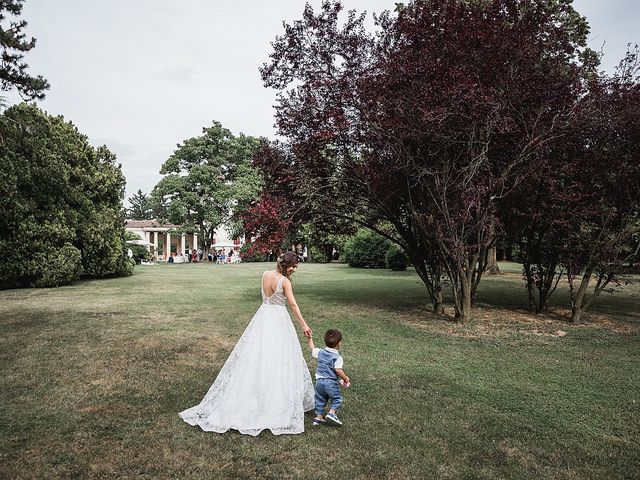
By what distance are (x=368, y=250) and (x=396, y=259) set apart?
3.51 metres

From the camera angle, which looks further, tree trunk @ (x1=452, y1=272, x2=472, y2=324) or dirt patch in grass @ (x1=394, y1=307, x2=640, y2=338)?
tree trunk @ (x1=452, y1=272, x2=472, y2=324)

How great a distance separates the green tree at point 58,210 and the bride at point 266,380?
1014 cm

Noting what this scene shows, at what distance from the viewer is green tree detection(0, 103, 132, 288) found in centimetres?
1574

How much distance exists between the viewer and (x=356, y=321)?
1086 cm

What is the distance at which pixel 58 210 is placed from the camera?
60.3 feet

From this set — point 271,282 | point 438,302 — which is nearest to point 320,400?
point 271,282

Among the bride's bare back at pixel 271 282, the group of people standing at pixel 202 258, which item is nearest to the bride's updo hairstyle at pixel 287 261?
the bride's bare back at pixel 271 282

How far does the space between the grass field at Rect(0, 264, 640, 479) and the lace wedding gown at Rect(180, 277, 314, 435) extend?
18cm

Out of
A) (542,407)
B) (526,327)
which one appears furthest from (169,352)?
(526,327)

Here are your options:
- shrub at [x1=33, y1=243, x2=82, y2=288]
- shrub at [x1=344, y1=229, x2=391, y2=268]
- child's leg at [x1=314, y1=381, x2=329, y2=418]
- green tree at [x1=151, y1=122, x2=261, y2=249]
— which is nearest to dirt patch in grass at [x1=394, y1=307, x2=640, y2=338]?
child's leg at [x1=314, y1=381, x2=329, y2=418]

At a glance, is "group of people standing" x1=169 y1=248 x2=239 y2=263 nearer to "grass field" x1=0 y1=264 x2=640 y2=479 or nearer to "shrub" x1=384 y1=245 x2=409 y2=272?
"shrub" x1=384 y1=245 x2=409 y2=272

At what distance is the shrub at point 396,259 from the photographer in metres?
30.5

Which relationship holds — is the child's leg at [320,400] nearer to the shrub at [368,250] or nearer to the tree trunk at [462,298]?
the tree trunk at [462,298]

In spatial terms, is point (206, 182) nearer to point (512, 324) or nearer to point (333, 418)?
point (512, 324)
